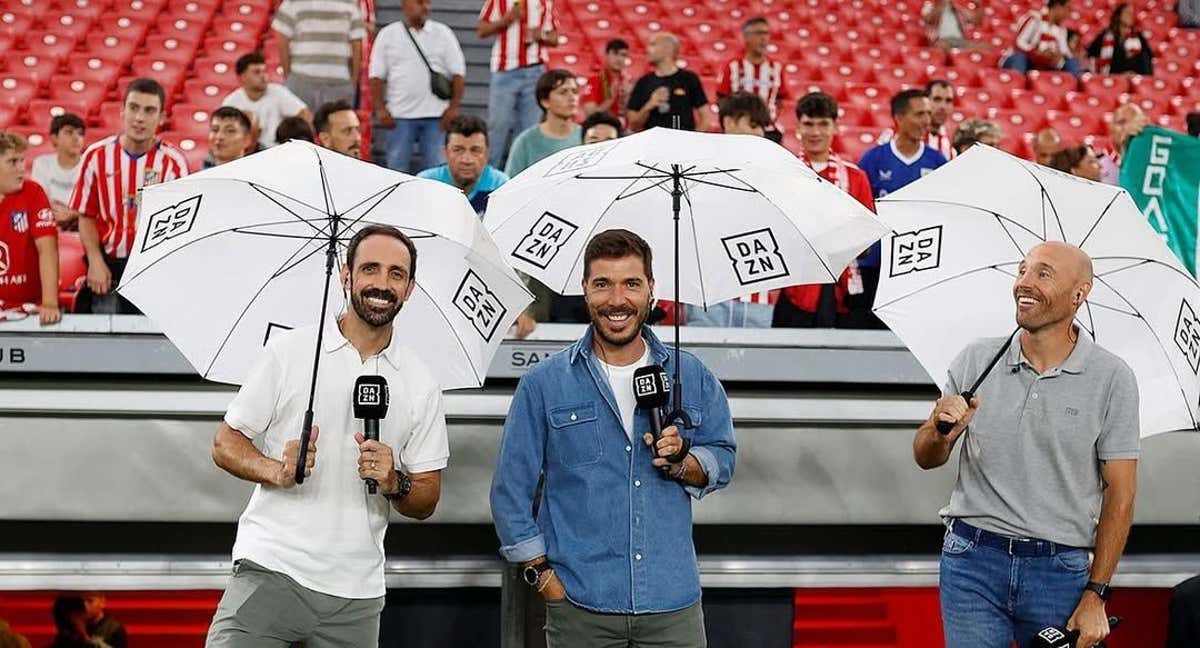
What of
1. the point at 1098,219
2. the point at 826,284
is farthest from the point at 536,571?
the point at 826,284

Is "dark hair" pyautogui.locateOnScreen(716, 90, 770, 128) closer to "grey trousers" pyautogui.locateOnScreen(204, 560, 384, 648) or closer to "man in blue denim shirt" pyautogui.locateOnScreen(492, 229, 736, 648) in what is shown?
"man in blue denim shirt" pyautogui.locateOnScreen(492, 229, 736, 648)

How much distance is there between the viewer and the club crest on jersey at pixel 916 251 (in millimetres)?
4168

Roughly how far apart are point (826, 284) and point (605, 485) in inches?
101

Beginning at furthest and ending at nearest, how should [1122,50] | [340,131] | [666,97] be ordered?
[1122,50] < [666,97] < [340,131]

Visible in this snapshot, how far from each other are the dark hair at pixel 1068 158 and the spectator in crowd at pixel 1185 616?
8.72ft

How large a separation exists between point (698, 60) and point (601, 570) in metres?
9.52

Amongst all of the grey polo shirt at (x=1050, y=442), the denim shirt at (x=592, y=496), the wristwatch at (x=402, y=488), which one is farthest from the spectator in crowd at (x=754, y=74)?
the wristwatch at (x=402, y=488)

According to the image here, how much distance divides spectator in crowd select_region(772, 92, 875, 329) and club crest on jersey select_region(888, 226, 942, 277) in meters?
1.62

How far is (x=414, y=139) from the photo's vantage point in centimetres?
820

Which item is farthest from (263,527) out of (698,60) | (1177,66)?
(1177,66)

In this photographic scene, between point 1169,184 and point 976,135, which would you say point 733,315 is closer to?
point 1169,184

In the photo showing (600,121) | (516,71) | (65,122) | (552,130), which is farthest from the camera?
(516,71)

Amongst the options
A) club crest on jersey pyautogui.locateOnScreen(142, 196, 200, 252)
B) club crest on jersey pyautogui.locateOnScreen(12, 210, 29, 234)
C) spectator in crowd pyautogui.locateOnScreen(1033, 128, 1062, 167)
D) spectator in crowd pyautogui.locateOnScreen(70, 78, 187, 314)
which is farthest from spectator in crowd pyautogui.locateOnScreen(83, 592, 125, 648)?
spectator in crowd pyautogui.locateOnScreen(1033, 128, 1062, 167)

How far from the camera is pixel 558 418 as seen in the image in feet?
11.7
